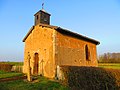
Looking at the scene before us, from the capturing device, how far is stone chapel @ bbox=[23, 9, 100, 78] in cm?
1534

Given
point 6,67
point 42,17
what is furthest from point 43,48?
point 6,67

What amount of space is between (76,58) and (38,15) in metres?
6.90

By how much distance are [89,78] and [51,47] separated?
5222 mm

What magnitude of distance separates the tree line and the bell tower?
107 feet

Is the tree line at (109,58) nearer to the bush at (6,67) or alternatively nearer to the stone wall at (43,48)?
the bush at (6,67)

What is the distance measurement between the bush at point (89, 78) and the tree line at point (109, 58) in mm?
33185

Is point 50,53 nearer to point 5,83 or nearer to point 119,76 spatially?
point 5,83

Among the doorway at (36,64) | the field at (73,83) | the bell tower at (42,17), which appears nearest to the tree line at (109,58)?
the bell tower at (42,17)

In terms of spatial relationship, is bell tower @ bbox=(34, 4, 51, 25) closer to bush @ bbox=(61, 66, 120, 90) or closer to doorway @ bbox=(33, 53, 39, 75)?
doorway @ bbox=(33, 53, 39, 75)

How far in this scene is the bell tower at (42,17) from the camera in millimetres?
18169

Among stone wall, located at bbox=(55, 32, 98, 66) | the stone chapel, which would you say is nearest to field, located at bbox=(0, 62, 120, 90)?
the stone chapel

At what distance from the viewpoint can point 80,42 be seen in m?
19.0

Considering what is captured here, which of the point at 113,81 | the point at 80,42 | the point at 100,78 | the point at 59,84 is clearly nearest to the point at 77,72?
the point at 59,84

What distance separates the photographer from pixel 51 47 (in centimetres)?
1555
